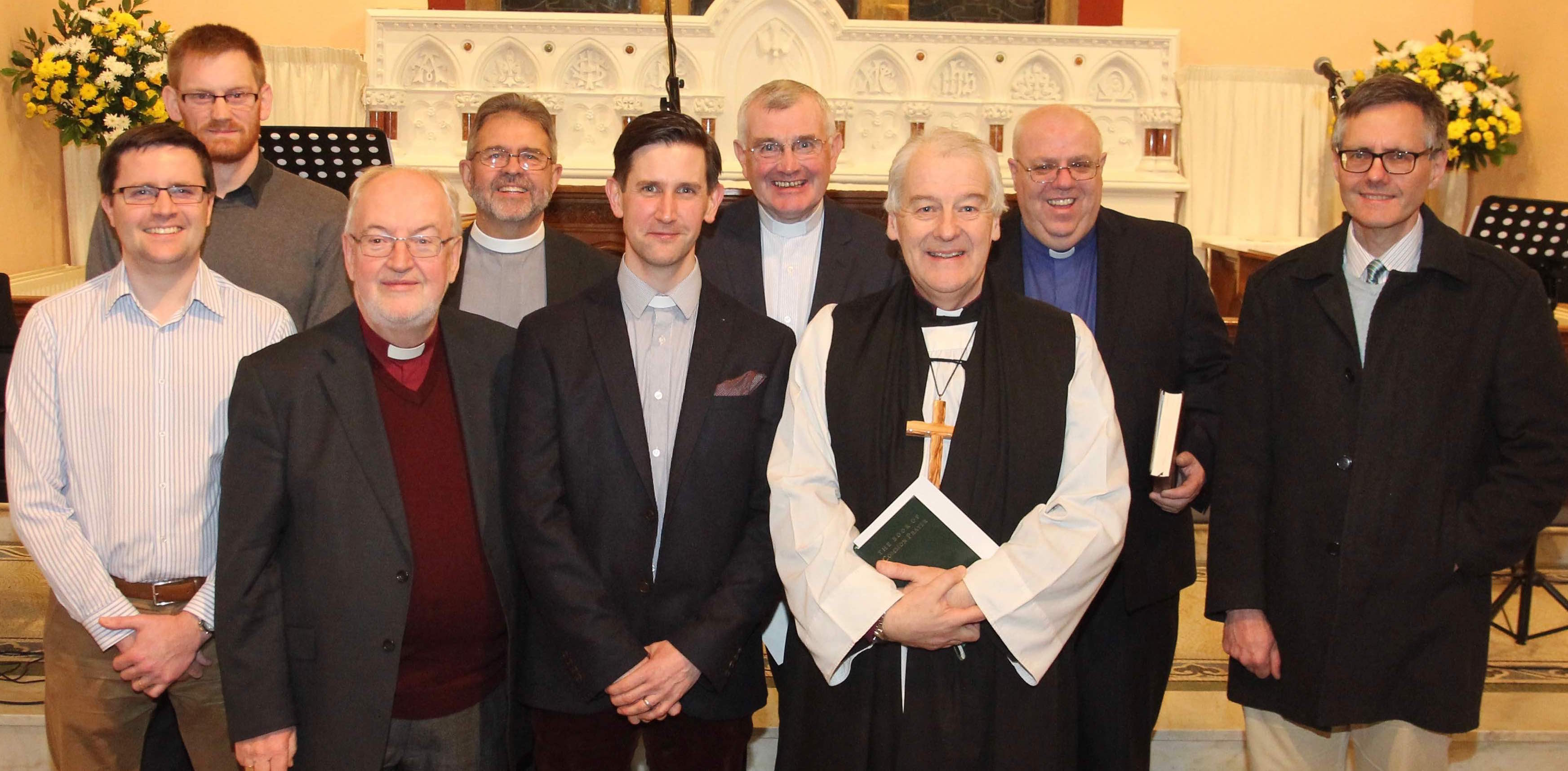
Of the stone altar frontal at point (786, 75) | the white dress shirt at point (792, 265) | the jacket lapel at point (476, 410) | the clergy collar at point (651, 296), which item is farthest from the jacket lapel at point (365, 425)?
the stone altar frontal at point (786, 75)

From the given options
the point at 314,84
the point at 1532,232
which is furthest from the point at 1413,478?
the point at 314,84

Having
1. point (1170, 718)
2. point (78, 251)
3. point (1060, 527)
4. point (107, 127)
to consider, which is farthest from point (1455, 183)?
point (78, 251)

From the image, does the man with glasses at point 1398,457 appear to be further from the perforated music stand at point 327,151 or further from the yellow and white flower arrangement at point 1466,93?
the yellow and white flower arrangement at point 1466,93

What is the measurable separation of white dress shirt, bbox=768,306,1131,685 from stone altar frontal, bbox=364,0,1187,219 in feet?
16.6

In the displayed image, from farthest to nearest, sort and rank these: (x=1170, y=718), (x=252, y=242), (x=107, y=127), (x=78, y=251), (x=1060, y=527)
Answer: (x=78, y=251)
(x=107, y=127)
(x=1170, y=718)
(x=252, y=242)
(x=1060, y=527)

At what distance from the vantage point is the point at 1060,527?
7.48 feet

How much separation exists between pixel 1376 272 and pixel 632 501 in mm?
1665

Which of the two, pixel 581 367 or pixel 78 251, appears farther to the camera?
pixel 78 251

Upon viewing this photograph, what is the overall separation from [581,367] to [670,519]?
364 millimetres

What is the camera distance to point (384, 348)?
8.13ft

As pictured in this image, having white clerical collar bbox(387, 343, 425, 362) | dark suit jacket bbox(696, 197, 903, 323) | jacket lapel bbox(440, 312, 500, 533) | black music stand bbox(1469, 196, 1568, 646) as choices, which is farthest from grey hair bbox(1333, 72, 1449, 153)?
black music stand bbox(1469, 196, 1568, 646)

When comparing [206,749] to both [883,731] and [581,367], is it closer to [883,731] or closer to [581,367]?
[581,367]

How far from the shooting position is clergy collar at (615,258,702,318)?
2.61 metres

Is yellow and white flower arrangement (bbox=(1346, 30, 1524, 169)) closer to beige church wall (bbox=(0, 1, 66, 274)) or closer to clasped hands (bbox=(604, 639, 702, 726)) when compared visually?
clasped hands (bbox=(604, 639, 702, 726))
